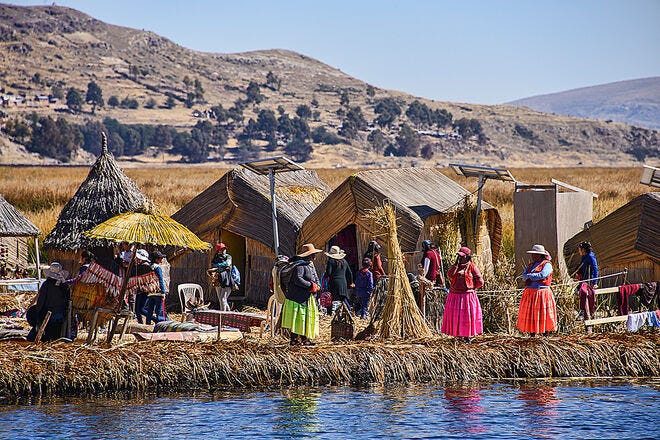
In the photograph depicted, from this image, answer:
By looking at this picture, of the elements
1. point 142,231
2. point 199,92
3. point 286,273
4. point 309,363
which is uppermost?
point 199,92

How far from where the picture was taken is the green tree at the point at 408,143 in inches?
4289

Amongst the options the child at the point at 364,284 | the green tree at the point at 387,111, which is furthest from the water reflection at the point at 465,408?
the green tree at the point at 387,111

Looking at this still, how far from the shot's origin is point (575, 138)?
12531cm

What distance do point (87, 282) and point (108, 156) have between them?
657cm

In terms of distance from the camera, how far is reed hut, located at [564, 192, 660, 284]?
1545 cm

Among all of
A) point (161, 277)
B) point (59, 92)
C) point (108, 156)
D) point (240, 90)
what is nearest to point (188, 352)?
point (161, 277)

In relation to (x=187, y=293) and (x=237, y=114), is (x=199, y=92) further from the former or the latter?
(x=187, y=293)

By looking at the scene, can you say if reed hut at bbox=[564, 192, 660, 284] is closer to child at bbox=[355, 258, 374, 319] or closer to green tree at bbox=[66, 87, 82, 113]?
child at bbox=[355, 258, 374, 319]

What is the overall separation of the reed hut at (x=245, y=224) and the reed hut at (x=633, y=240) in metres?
4.88

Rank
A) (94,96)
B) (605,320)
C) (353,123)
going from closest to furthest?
(605,320), (353,123), (94,96)

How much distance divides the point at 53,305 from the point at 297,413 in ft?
10.4

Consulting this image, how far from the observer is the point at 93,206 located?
58.0 ft

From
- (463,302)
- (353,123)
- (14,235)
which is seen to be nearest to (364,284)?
(463,302)

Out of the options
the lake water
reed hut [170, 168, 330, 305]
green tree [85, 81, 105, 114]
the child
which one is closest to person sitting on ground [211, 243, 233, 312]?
the child
